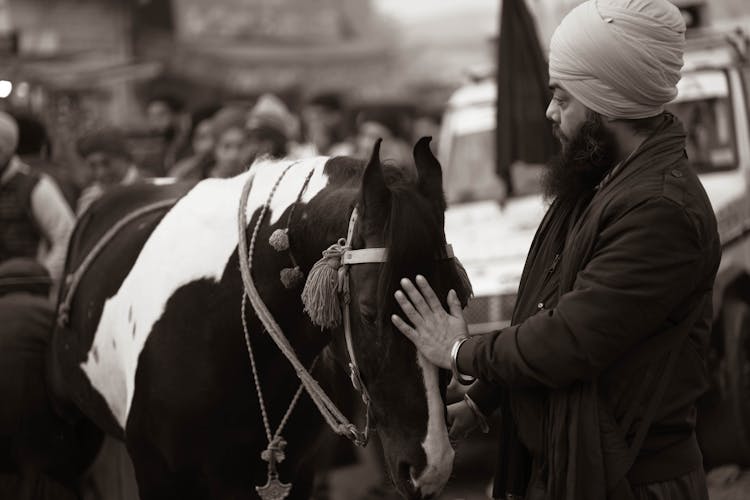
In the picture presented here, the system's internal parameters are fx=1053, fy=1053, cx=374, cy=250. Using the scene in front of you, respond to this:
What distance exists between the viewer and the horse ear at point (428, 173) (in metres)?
2.88

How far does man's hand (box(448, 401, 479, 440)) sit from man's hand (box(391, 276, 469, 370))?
0.32 metres

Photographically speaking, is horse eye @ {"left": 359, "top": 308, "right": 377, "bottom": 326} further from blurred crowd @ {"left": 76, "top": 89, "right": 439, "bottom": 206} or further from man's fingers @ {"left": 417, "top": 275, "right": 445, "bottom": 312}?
blurred crowd @ {"left": 76, "top": 89, "right": 439, "bottom": 206}

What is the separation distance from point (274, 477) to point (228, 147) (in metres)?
3.56

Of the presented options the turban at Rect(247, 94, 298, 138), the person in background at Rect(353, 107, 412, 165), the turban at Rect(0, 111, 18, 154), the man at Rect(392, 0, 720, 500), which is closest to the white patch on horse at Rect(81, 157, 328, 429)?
the man at Rect(392, 0, 720, 500)

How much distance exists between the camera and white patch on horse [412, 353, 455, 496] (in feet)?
8.68

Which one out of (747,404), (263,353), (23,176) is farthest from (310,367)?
(747,404)

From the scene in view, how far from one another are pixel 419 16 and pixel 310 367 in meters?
50.9

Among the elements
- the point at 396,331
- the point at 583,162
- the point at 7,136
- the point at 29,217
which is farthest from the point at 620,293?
the point at 7,136

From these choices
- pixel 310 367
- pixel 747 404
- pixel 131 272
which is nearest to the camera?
pixel 310 367

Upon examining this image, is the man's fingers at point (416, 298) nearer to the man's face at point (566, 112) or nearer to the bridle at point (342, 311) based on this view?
the bridle at point (342, 311)

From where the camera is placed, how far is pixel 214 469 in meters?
3.43

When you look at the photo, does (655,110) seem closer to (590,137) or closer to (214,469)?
(590,137)

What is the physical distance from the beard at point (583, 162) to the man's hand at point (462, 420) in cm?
64

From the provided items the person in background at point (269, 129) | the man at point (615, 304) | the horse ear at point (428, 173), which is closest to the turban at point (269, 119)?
the person in background at point (269, 129)
